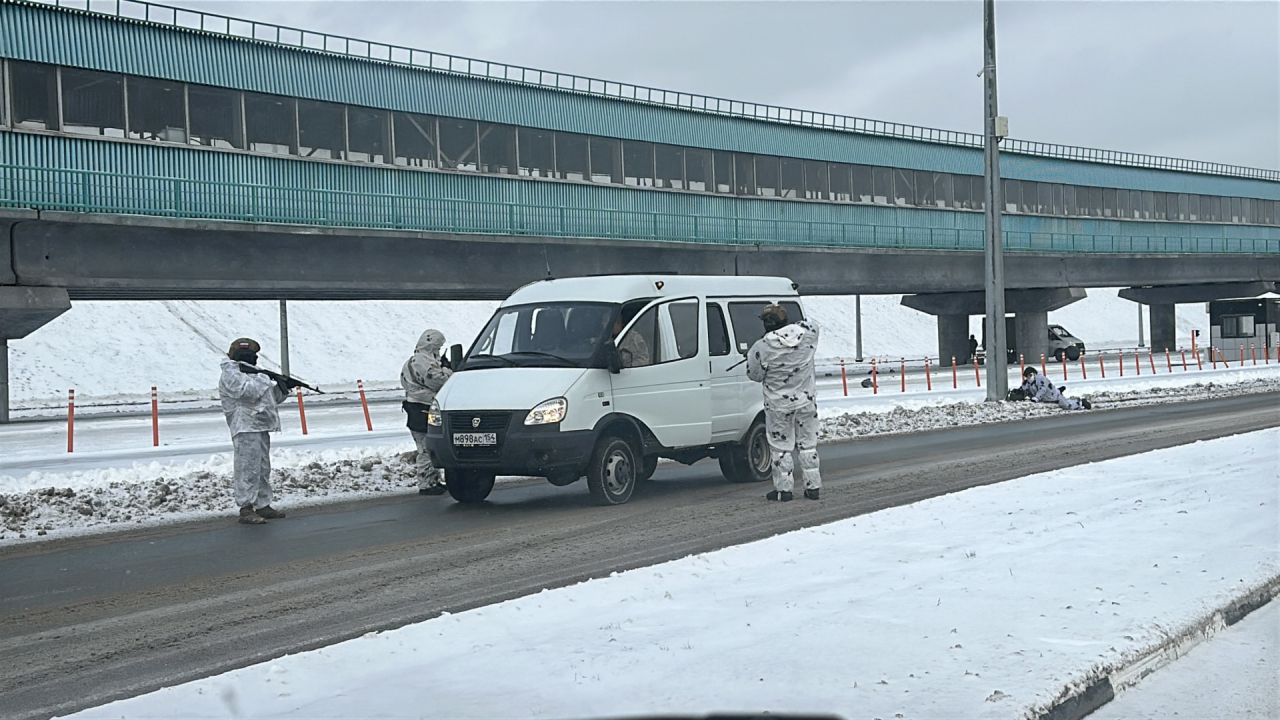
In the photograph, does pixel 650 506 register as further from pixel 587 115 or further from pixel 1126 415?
pixel 587 115

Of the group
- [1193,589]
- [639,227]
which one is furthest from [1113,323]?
[1193,589]

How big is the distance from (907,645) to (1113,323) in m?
150

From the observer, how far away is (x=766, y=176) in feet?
133

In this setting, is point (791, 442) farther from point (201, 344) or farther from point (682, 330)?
point (201, 344)

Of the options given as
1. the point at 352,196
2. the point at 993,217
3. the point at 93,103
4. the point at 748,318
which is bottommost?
the point at 748,318

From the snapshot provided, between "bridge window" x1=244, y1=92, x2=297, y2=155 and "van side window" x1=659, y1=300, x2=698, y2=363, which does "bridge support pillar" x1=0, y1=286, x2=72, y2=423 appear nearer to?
"bridge window" x1=244, y1=92, x2=297, y2=155

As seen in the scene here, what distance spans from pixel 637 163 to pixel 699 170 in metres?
2.68

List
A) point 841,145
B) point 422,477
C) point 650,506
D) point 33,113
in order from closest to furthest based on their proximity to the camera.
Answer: point 650,506 → point 422,477 → point 33,113 → point 841,145

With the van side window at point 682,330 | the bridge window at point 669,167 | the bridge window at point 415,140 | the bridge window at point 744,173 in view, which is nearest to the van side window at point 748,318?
the van side window at point 682,330

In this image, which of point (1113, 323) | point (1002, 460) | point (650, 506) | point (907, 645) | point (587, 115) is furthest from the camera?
point (1113, 323)

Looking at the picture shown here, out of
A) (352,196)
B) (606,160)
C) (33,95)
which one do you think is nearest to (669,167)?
(606,160)

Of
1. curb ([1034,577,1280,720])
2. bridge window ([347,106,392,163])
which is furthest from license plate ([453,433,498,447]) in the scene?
bridge window ([347,106,392,163])

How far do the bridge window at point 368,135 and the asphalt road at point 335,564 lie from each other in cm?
1764

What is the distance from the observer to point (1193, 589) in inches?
265
